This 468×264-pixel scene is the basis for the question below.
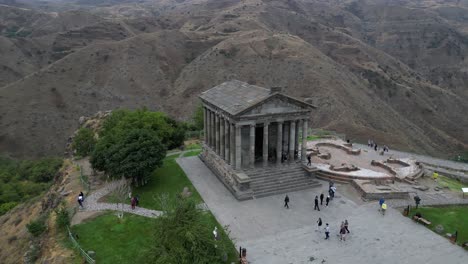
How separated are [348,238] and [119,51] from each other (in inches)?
4107

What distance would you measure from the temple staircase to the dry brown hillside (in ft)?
102

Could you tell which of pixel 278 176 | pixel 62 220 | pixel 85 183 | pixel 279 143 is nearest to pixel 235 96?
pixel 279 143

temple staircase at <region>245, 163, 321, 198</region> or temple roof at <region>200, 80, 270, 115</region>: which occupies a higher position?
temple roof at <region>200, 80, 270, 115</region>

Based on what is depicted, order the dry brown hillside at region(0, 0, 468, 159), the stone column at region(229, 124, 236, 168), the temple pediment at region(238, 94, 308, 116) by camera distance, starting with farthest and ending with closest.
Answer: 1. the dry brown hillside at region(0, 0, 468, 159)
2. the stone column at region(229, 124, 236, 168)
3. the temple pediment at region(238, 94, 308, 116)

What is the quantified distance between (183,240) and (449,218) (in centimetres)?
2154

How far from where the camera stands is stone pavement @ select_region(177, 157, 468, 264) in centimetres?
2370

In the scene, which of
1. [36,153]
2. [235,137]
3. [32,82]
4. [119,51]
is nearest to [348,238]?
[235,137]

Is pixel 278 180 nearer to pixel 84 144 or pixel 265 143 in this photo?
pixel 265 143

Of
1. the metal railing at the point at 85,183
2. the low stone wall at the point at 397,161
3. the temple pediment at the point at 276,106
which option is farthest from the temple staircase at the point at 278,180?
the metal railing at the point at 85,183

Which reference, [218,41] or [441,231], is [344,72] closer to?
[218,41]

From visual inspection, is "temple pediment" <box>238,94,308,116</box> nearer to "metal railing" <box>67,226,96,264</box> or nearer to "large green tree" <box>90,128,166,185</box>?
"large green tree" <box>90,128,166,185</box>

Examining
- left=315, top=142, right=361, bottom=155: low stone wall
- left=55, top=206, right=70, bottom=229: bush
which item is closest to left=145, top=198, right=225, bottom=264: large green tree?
left=55, top=206, right=70, bottom=229: bush

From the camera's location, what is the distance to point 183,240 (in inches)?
771

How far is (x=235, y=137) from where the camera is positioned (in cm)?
3322
